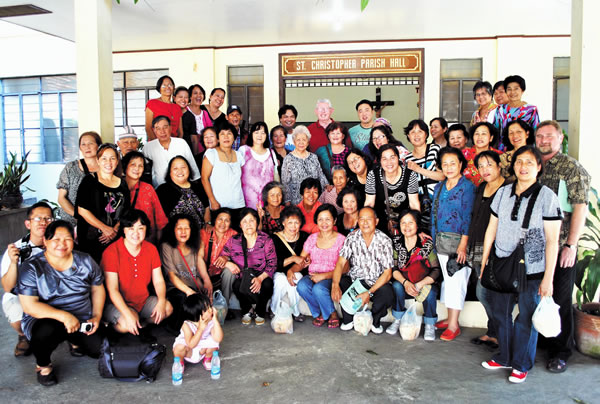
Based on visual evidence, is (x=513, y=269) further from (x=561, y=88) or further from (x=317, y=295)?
(x=561, y=88)

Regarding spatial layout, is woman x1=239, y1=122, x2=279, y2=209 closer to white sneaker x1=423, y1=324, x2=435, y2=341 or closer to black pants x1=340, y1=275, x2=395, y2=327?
black pants x1=340, y1=275, x2=395, y2=327

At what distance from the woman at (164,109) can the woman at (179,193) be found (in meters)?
0.92

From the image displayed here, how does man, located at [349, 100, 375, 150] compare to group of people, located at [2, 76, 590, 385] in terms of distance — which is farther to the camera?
man, located at [349, 100, 375, 150]

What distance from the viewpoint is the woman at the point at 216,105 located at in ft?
16.9

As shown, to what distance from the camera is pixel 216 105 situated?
5.22m

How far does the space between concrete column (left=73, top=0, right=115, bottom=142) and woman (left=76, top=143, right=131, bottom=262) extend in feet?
3.59

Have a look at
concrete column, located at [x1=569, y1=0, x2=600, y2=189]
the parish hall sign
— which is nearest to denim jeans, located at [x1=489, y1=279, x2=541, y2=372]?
concrete column, located at [x1=569, y1=0, x2=600, y2=189]

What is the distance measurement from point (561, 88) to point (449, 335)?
18.4 ft

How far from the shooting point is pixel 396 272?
3.74 metres

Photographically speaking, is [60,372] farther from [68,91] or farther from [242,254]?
[68,91]

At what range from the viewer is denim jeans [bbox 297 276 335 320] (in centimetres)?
381

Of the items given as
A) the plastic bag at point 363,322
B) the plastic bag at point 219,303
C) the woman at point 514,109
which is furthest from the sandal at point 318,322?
the woman at point 514,109

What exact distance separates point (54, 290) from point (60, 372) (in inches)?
22.6

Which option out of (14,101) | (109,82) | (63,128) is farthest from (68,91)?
(109,82)
